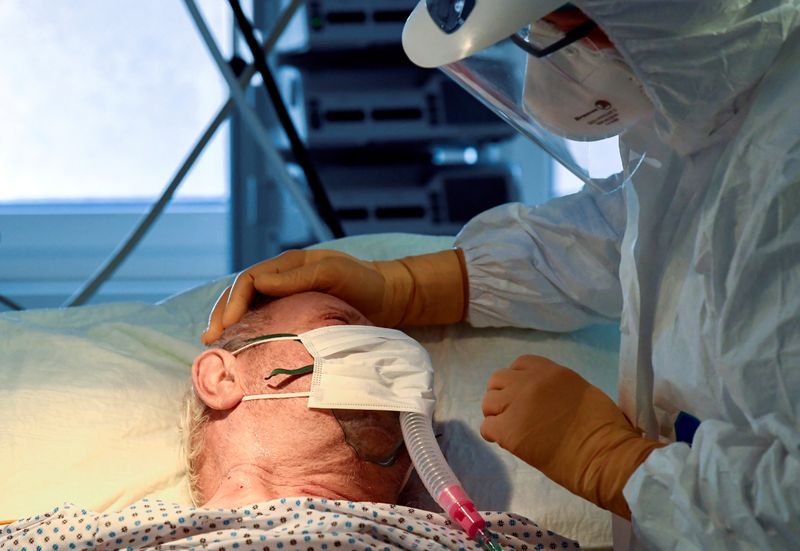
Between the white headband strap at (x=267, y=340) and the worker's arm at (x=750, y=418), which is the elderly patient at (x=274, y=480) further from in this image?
the worker's arm at (x=750, y=418)

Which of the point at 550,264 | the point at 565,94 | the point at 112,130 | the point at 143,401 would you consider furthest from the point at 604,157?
the point at 112,130

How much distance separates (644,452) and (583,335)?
63 centimetres

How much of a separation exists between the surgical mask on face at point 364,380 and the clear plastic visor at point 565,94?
380mm

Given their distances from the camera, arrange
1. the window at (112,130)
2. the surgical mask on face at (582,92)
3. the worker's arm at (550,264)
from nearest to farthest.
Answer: the surgical mask on face at (582,92) → the worker's arm at (550,264) → the window at (112,130)

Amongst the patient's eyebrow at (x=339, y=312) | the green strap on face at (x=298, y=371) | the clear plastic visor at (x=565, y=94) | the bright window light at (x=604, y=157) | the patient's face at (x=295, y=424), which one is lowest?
the patient's face at (x=295, y=424)

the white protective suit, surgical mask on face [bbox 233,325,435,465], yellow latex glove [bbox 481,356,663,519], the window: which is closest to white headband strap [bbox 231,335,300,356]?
surgical mask on face [bbox 233,325,435,465]

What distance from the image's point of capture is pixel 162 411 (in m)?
1.76

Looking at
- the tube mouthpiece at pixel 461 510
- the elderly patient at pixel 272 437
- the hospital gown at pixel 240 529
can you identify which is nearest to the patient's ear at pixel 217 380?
the elderly patient at pixel 272 437

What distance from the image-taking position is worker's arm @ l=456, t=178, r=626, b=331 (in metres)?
1.81

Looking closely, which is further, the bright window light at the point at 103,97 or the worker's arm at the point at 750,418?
the bright window light at the point at 103,97

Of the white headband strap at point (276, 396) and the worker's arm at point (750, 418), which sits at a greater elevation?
the worker's arm at point (750, 418)

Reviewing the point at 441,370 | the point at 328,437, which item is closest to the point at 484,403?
the point at 328,437

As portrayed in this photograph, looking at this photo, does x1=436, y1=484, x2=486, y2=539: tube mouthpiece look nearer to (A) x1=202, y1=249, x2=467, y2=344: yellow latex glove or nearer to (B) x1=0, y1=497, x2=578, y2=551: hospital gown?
(B) x1=0, y1=497, x2=578, y2=551: hospital gown

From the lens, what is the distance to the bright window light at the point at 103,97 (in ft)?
13.9
